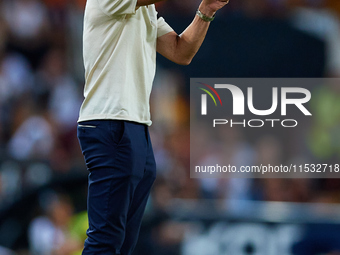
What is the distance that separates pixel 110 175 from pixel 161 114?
2976mm

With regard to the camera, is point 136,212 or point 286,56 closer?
point 136,212

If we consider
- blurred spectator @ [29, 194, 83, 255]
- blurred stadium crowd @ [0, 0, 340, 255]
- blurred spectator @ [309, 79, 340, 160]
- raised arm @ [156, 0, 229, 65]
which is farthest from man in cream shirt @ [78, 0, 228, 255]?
blurred spectator @ [309, 79, 340, 160]

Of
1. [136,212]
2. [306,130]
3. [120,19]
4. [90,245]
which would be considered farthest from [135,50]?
[306,130]

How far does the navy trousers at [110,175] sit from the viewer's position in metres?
1.79

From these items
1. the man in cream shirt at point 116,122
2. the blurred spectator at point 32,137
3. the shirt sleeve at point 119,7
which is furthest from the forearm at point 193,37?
the blurred spectator at point 32,137

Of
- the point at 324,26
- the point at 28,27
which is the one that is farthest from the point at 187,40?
the point at 28,27

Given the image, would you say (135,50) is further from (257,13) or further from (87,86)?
(257,13)

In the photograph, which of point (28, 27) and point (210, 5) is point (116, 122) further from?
point (28, 27)

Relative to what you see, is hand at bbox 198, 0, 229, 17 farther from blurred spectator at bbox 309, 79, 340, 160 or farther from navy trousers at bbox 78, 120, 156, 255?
blurred spectator at bbox 309, 79, 340, 160

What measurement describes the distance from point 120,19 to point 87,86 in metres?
0.31

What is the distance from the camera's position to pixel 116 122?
72.4 inches

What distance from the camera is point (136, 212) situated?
6.34ft

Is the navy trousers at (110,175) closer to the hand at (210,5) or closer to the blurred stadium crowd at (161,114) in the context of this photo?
the hand at (210,5)

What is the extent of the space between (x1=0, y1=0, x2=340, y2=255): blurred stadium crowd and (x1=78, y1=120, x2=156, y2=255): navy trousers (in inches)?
84.1
